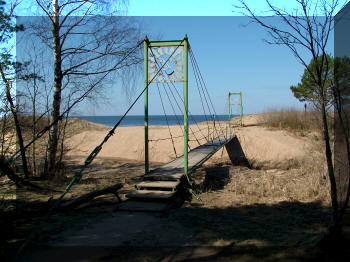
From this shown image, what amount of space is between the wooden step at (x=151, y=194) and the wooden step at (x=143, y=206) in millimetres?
90

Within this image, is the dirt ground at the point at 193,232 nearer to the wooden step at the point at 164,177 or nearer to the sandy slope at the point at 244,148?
the wooden step at the point at 164,177

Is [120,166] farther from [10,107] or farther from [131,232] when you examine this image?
[131,232]

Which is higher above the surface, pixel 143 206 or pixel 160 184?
pixel 160 184

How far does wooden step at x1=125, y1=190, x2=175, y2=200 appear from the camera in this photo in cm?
473

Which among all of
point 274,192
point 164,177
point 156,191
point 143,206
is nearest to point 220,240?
point 143,206

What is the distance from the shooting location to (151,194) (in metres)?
4.89

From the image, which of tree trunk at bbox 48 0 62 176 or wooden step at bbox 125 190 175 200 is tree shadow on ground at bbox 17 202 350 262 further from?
tree trunk at bbox 48 0 62 176

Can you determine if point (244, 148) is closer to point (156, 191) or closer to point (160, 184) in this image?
point (160, 184)

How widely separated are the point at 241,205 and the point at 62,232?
2841 mm

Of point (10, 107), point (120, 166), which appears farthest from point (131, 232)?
point (120, 166)

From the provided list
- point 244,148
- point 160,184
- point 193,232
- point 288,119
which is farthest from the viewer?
point 288,119

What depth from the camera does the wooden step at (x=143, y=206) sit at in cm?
441

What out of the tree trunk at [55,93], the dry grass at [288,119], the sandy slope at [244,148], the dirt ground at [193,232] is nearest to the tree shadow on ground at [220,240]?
the dirt ground at [193,232]

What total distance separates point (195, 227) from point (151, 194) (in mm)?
1235
